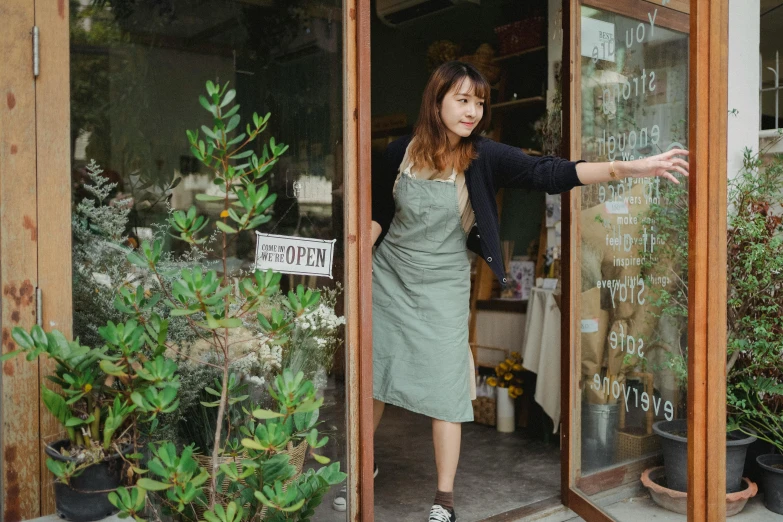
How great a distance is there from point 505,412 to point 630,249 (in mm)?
1617

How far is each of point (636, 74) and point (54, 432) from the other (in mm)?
2369

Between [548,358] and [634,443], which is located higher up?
[548,358]

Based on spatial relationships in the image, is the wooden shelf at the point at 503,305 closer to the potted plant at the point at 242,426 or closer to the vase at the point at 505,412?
the vase at the point at 505,412

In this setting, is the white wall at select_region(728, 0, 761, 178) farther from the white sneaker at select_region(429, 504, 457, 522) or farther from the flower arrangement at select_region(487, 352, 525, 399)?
the white sneaker at select_region(429, 504, 457, 522)

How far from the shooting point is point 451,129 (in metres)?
2.57

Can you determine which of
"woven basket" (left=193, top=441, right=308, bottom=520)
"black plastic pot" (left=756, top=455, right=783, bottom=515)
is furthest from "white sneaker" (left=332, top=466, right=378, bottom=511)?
"black plastic pot" (left=756, top=455, right=783, bottom=515)

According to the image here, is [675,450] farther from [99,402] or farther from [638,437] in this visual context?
[99,402]

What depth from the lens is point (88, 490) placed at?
67.9 inches

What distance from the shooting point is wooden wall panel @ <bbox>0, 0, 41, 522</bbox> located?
1.88 metres

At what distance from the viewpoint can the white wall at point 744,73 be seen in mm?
3496

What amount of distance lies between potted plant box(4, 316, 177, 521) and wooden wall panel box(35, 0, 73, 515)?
203 millimetres

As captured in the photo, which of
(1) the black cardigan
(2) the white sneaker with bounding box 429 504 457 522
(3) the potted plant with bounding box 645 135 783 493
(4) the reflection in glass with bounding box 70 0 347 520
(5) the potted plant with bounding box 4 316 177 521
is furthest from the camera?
(3) the potted plant with bounding box 645 135 783 493

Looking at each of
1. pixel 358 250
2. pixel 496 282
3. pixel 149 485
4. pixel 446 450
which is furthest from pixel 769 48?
pixel 149 485

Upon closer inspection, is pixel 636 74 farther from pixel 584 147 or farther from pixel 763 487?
pixel 763 487
